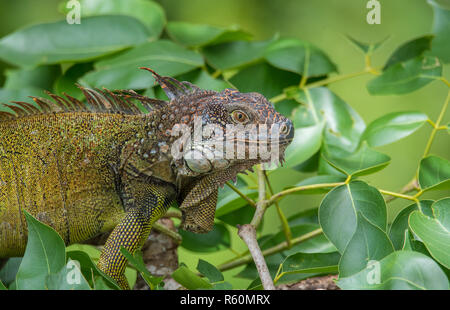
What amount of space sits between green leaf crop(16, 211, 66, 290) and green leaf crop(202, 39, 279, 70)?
1.40 metres

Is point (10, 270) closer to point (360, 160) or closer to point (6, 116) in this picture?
point (6, 116)

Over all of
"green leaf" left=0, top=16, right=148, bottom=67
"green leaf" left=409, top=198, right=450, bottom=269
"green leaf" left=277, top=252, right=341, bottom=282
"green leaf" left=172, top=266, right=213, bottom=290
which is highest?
"green leaf" left=0, top=16, right=148, bottom=67

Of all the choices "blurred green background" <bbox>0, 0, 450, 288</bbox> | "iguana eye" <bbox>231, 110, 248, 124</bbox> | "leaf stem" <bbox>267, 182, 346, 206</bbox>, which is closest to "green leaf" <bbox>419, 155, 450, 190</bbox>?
"leaf stem" <bbox>267, 182, 346, 206</bbox>

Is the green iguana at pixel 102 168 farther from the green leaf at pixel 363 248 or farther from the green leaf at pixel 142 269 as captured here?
the green leaf at pixel 363 248

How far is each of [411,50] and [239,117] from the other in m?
1.30

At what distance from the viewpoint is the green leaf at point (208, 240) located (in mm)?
2234

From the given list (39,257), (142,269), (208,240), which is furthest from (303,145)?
(39,257)

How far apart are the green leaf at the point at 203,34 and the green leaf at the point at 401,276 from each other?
1565mm

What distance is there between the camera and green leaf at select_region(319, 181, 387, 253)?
1601mm

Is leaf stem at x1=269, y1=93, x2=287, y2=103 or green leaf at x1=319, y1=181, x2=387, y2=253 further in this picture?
leaf stem at x1=269, y1=93, x2=287, y2=103

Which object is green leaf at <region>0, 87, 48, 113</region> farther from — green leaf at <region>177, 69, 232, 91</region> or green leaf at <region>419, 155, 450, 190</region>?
green leaf at <region>419, 155, 450, 190</region>

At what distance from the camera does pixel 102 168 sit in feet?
6.10
